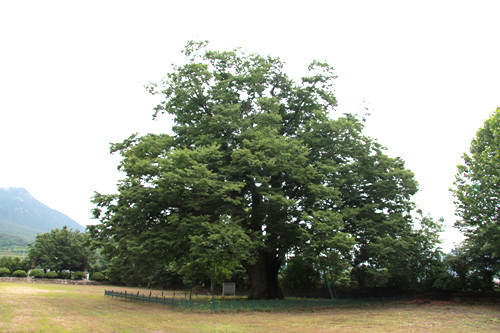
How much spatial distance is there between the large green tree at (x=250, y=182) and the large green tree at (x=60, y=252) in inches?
1713

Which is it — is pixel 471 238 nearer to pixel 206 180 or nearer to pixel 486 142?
pixel 486 142

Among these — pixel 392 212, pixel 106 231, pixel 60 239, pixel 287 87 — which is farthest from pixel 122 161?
pixel 60 239

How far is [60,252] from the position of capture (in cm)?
6084

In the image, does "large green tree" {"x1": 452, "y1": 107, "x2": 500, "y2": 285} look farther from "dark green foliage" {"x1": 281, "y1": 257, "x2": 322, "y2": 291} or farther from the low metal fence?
"dark green foliage" {"x1": 281, "y1": 257, "x2": 322, "y2": 291}

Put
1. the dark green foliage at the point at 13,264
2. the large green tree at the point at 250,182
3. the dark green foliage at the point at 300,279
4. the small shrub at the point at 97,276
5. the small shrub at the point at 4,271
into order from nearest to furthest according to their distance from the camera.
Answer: the large green tree at the point at 250,182
the dark green foliage at the point at 300,279
the small shrub at the point at 4,271
the dark green foliage at the point at 13,264
the small shrub at the point at 97,276

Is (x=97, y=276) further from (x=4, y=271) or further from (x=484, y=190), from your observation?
(x=484, y=190)

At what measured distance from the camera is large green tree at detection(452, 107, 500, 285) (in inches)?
861

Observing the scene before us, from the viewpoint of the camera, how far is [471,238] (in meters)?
26.2

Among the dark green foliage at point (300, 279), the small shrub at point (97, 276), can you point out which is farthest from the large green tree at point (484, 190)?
the small shrub at point (97, 276)

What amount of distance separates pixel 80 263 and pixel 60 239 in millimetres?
5510

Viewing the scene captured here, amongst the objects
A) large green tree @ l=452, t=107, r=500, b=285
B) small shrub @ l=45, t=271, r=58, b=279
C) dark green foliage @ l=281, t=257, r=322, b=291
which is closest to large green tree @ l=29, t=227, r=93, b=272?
small shrub @ l=45, t=271, r=58, b=279

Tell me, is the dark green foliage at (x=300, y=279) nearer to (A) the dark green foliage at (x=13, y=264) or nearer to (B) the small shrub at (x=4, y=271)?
(B) the small shrub at (x=4, y=271)

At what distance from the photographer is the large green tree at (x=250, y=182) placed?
19.4 m

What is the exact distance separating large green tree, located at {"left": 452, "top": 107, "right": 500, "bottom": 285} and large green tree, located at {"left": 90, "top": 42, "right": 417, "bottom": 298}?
3829 mm
